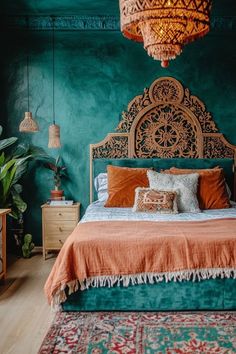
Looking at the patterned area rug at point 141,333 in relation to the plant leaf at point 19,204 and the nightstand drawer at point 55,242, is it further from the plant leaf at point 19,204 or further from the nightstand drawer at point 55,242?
the plant leaf at point 19,204

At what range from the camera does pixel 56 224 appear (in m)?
4.59

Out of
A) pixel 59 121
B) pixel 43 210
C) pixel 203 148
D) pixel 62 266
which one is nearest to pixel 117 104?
pixel 59 121

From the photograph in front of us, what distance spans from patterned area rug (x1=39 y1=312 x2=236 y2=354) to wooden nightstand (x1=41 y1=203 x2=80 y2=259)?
5.47 feet

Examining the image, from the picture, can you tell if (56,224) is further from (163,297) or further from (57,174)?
(163,297)

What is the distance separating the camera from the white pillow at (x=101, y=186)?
4656mm

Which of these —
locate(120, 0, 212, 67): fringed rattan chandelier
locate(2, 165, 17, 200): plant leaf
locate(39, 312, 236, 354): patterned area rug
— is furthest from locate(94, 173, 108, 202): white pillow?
locate(120, 0, 212, 67): fringed rattan chandelier

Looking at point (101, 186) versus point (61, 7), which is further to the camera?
point (101, 186)

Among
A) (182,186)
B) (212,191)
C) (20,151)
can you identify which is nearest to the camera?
(182,186)

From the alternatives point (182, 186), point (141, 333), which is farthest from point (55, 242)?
point (141, 333)

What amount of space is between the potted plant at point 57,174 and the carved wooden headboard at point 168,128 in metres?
0.64

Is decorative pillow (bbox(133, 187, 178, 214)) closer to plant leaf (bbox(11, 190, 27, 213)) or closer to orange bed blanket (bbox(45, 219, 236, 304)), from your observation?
orange bed blanket (bbox(45, 219, 236, 304))

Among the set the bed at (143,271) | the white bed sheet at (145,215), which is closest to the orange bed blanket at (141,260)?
the bed at (143,271)

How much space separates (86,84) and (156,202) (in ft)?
6.11

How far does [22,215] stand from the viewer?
15.8 feet
